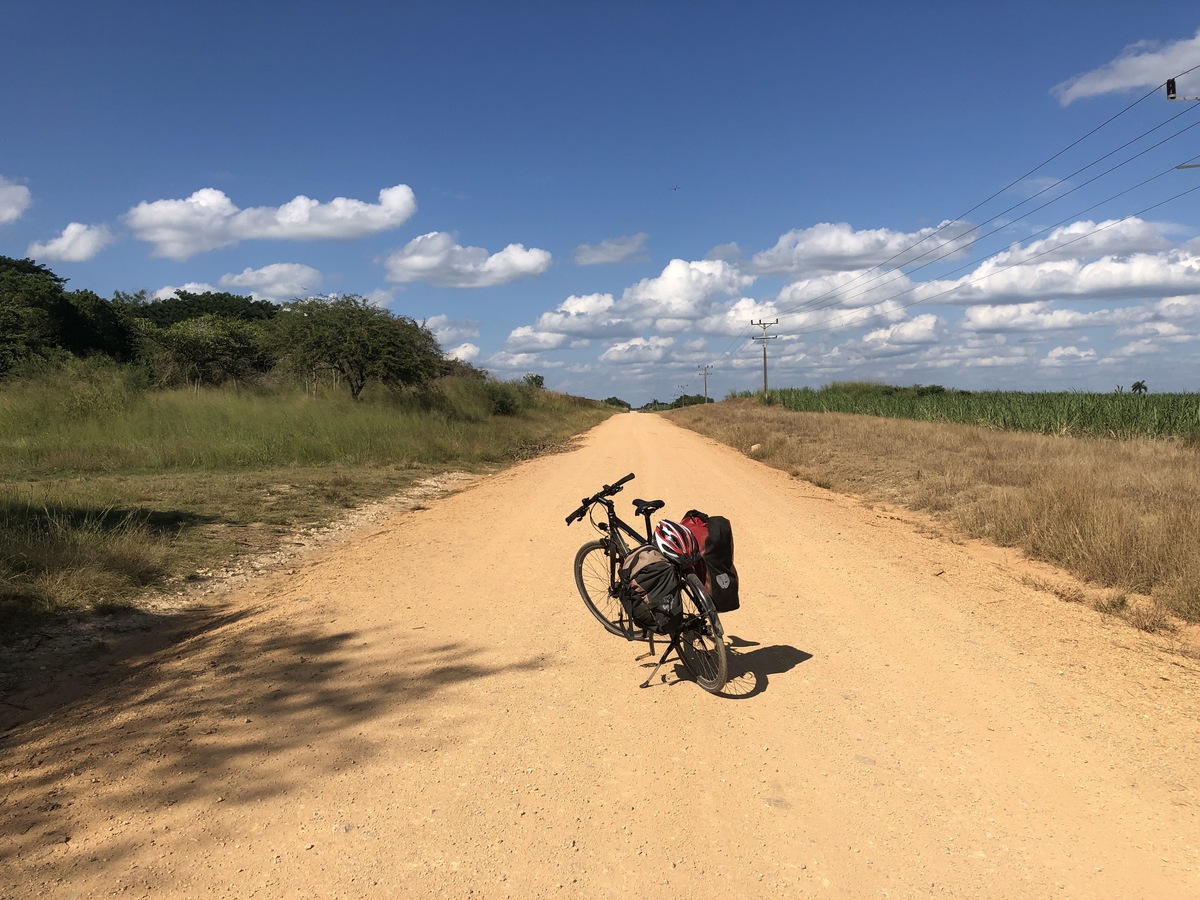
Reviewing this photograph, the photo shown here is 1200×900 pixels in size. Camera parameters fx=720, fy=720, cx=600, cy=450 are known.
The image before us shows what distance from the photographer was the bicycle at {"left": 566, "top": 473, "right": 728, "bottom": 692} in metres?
4.45

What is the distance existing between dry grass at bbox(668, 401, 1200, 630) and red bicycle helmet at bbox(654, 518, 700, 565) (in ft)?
12.5

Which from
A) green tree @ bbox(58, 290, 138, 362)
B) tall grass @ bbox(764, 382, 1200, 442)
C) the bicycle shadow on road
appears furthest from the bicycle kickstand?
green tree @ bbox(58, 290, 138, 362)

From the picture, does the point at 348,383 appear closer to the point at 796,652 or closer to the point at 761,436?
the point at 761,436

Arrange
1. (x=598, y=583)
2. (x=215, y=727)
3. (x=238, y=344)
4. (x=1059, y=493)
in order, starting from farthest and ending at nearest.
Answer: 1. (x=238, y=344)
2. (x=1059, y=493)
3. (x=598, y=583)
4. (x=215, y=727)

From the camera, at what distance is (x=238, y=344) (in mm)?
29500

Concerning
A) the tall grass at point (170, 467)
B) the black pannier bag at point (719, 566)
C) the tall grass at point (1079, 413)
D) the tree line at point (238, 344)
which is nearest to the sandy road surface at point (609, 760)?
the black pannier bag at point (719, 566)

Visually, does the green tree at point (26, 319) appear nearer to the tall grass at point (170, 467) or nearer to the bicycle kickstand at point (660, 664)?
the tall grass at point (170, 467)

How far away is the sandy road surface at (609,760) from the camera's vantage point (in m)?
2.76

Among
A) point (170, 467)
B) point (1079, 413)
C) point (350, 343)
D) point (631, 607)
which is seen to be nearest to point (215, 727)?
point (631, 607)

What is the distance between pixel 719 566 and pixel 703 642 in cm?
52

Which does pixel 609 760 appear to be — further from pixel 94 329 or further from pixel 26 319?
pixel 94 329

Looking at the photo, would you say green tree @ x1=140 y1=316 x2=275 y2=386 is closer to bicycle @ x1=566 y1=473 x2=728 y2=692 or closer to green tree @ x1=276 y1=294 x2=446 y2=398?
green tree @ x1=276 y1=294 x2=446 y2=398

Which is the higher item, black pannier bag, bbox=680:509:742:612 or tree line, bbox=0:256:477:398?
tree line, bbox=0:256:477:398

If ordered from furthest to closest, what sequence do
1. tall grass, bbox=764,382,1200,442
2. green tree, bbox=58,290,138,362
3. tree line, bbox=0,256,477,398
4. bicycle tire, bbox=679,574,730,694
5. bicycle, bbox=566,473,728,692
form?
green tree, bbox=58,290,138,362 < tree line, bbox=0,256,477,398 < tall grass, bbox=764,382,1200,442 < bicycle, bbox=566,473,728,692 < bicycle tire, bbox=679,574,730,694
